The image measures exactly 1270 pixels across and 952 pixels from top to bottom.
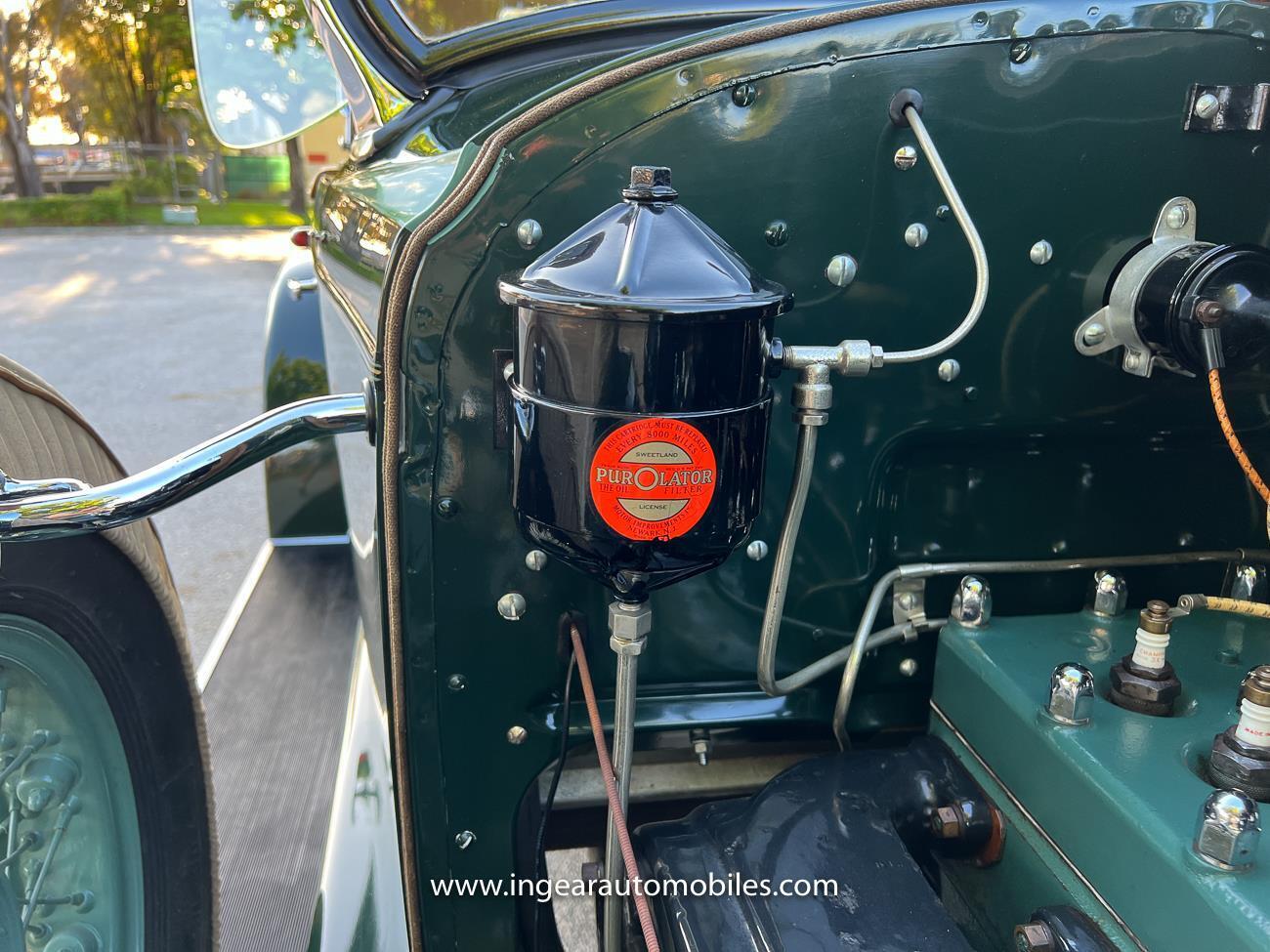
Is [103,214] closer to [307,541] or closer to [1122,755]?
[307,541]

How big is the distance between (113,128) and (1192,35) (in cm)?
2978

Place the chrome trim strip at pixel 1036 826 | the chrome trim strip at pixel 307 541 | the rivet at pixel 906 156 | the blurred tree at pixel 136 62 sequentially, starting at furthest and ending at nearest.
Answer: the blurred tree at pixel 136 62, the chrome trim strip at pixel 307 541, the rivet at pixel 906 156, the chrome trim strip at pixel 1036 826

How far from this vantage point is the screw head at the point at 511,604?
1.03 meters

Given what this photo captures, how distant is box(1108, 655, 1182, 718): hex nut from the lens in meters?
0.92

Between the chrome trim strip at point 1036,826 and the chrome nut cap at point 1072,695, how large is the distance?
4.3 inches

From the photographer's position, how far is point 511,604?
3.37ft

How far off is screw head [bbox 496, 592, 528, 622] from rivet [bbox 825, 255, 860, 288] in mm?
456

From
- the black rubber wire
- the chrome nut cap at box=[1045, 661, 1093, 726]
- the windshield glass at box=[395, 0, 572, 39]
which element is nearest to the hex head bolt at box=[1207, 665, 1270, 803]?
the chrome nut cap at box=[1045, 661, 1093, 726]

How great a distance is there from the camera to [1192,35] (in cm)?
97

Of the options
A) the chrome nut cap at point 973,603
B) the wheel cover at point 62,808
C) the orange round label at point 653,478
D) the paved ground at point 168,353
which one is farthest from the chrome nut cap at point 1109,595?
the paved ground at point 168,353

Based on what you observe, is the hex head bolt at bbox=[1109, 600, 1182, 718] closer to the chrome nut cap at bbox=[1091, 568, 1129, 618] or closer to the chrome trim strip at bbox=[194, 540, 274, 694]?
the chrome nut cap at bbox=[1091, 568, 1129, 618]

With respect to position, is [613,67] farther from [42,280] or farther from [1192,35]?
[42,280]

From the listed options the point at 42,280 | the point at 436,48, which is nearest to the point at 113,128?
the point at 42,280

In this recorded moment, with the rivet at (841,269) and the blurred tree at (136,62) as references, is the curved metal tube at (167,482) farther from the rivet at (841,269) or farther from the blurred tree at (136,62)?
the blurred tree at (136,62)
